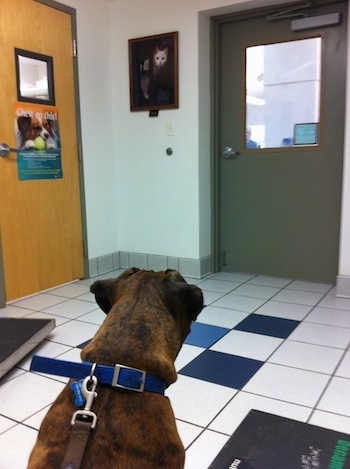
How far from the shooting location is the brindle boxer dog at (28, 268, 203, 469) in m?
0.77

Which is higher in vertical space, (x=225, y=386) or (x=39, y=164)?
(x=39, y=164)

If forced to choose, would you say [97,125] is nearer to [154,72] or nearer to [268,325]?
[154,72]

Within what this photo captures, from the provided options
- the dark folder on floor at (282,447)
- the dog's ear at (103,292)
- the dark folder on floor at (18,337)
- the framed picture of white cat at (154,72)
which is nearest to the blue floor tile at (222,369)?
the dark folder on floor at (282,447)

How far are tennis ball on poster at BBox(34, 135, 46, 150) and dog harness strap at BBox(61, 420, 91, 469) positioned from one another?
2.65 meters

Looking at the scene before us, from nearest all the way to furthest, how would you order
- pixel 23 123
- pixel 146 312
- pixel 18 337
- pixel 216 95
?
pixel 146 312
pixel 18 337
pixel 23 123
pixel 216 95

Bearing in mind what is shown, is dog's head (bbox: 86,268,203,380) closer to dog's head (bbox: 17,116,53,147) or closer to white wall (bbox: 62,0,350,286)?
dog's head (bbox: 17,116,53,147)

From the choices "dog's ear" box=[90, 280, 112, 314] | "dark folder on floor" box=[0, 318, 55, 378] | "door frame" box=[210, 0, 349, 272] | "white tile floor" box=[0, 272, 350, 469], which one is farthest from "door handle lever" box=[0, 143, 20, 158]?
"dog's ear" box=[90, 280, 112, 314]

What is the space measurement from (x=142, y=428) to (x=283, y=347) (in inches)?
62.3

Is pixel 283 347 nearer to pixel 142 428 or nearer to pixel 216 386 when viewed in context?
pixel 216 386

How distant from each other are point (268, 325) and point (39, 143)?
77.6 inches

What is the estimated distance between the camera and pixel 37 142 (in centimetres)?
311

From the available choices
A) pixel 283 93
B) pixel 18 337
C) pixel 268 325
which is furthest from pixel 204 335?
pixel 283 93

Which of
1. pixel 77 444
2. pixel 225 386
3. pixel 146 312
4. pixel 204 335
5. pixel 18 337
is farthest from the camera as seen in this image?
pixel 204 335

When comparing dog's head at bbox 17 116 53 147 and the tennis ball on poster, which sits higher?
dog's head at bbox 17 116 53 147
